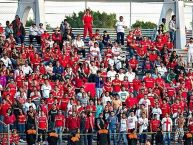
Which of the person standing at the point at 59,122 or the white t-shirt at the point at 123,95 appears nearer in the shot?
the person standing at the point at 59,122

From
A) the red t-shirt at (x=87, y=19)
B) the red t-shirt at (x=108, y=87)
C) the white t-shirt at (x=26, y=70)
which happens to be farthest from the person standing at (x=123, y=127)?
the red t-shirt at (x=87, y=19)

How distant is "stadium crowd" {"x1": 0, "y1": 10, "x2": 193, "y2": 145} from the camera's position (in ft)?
170

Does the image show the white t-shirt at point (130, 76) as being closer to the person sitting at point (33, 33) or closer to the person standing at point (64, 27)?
the person standing at point (64, 27)

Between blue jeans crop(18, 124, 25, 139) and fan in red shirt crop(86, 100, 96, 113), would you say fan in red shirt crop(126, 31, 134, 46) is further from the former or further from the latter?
blue jeans crop(18, 124, 25, 139)

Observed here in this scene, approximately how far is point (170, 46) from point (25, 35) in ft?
20.9

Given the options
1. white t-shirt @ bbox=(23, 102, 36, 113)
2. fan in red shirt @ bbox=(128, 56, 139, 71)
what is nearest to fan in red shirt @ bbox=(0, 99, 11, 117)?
white t-shirt @ bbox=(23, 102, 36, 113)

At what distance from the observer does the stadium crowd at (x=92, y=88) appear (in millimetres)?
51719

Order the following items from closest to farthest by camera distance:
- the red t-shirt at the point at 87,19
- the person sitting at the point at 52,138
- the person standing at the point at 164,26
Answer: the person sitting at the point at 52,138 → the red t-shirt at the point at 87,19 → the person standing at the point at 164,26

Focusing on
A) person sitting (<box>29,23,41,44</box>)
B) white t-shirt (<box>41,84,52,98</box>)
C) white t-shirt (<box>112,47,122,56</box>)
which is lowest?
white t-shirt (<box>41,84,52,98</box>)

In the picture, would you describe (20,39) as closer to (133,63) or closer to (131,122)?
(133,63)

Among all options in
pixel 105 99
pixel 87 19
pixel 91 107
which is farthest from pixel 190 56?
pixel 91 107

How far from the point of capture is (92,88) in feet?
179

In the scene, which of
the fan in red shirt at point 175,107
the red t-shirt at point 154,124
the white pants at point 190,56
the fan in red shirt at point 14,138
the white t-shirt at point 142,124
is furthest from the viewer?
the white pants at point 190,56

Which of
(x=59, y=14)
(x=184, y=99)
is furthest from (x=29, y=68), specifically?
(x=59, y=14)
